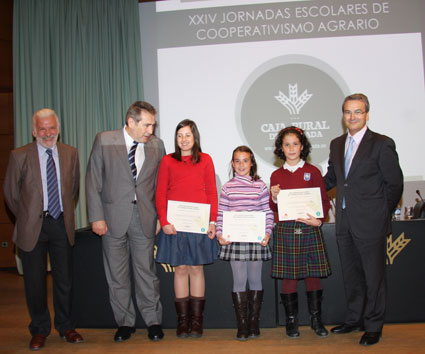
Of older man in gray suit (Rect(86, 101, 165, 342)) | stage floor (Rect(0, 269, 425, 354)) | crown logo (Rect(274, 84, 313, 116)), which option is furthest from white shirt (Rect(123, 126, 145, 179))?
crown logo (Rect(274, 84, 313, 116))

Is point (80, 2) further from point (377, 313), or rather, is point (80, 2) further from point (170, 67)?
point (377, 313)

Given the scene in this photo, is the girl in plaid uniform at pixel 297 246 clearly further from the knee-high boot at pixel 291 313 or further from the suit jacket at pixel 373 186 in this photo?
the suit jacket at pixel 373 186

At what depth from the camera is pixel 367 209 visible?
2.78m

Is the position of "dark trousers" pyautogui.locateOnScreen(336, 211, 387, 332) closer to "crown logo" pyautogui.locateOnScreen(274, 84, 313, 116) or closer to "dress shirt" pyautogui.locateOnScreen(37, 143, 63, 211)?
"dress shirt" pyautogui.locateOnScreen(37, 143, 63, 211)

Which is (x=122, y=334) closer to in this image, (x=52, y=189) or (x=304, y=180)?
(x=52, y=189)

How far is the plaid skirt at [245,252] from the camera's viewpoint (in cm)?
291

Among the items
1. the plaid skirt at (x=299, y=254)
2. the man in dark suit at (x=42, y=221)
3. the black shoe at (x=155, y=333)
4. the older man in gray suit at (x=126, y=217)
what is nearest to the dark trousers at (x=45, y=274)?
the man in dark suit at (x=42, y=221)

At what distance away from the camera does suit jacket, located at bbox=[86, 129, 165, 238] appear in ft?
9.62

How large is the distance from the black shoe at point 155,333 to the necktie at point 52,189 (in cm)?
106

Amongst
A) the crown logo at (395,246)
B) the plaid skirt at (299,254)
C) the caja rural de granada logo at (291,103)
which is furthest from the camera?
the caja rural de granada logo at (291,103)

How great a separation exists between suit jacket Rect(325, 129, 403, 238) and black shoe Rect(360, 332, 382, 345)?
649 millimetres

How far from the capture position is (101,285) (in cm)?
325

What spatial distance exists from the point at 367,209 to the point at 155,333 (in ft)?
5.63

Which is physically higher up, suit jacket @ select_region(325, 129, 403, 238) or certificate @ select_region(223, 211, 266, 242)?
suit jacket @ select_region(325, 129, 403, 238)
